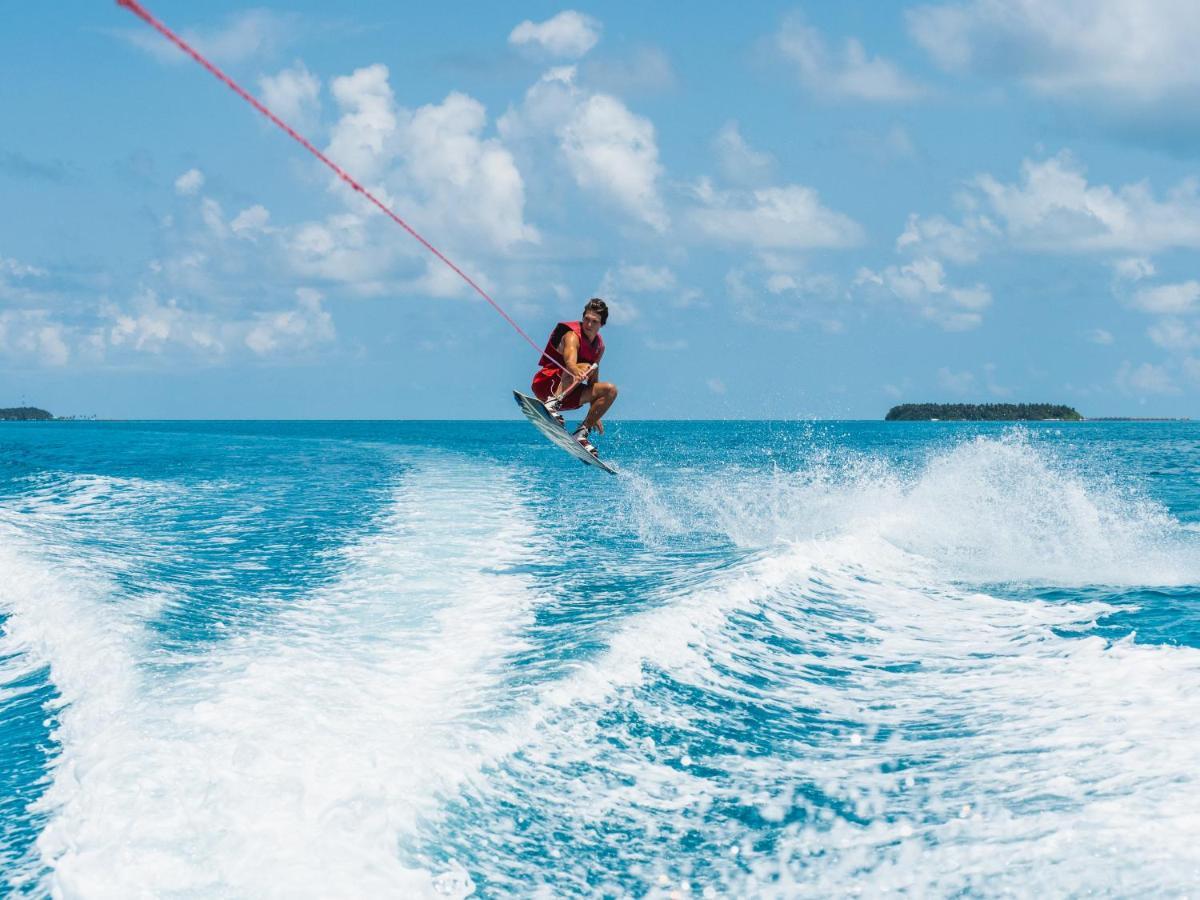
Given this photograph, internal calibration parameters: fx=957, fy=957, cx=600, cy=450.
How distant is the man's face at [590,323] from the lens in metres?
12.3

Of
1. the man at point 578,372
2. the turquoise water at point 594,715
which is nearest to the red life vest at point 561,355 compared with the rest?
the man at point 578,372

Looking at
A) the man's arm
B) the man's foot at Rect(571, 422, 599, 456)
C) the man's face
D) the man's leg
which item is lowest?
the man's foot at Rect(571, 422, 599, 456)

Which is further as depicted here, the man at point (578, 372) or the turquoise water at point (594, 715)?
the man at point (578, 372)

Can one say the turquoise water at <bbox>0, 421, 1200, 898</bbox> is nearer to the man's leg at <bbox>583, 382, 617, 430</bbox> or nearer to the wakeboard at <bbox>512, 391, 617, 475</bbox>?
the wakeboard at <bbox>512, 391, 617, 475</bbox>

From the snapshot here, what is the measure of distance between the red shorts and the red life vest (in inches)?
0.6

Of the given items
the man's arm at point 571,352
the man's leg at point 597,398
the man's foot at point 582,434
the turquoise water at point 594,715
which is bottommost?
the turquoise water at point 594,715

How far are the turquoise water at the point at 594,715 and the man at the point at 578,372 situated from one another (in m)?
2.26

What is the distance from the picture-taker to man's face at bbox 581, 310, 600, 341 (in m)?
12.3

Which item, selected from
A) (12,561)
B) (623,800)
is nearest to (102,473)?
(12,561)

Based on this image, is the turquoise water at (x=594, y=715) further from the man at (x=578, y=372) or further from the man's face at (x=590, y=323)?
the man's face at (x=590, y=323)

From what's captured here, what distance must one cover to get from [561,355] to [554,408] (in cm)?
74

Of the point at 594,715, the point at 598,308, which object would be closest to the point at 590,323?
the point at 598,308

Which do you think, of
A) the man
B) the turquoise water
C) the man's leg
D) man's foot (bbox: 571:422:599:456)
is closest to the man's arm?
the man

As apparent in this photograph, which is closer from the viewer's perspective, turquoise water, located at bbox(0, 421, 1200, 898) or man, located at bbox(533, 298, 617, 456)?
turquoise water, located at bbox(0, 421, 1200, 898)
